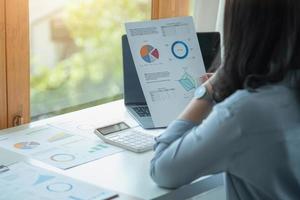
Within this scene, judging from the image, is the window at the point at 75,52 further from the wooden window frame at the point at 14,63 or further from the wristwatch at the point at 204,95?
the wristwatch at the point at 204,95

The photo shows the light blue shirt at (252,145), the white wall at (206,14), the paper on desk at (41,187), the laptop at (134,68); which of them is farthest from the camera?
the white wall at (206,14)

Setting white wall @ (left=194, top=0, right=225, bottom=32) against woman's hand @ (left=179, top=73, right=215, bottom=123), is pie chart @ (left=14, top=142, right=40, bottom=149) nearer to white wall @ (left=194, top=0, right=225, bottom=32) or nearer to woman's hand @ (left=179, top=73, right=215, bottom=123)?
woman's hand @ (left=179, top=73, right=215, bottom=123)

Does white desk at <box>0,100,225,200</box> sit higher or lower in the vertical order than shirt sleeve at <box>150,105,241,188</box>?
lower

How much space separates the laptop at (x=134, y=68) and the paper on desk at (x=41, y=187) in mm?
562

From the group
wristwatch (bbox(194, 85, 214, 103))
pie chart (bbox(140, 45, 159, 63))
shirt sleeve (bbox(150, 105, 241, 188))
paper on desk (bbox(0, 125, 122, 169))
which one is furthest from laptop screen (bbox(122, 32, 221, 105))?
shirt sleeve (bbox(150, 105, 241, 188))

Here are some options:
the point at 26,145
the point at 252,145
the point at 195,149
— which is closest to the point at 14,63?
the point at 26,145

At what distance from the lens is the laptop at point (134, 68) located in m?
1.96

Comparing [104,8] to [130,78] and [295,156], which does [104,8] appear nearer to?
Answer: [130,78]

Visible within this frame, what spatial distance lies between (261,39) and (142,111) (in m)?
0.82

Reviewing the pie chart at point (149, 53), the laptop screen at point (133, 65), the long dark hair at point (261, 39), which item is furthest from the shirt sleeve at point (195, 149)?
the laptop screen at point (133, 65)

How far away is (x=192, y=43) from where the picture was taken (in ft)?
6.40

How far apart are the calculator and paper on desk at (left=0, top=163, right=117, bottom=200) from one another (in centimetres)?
29

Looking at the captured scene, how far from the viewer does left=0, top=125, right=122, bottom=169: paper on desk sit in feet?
5.08

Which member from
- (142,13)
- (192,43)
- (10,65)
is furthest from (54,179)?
(142,13)
